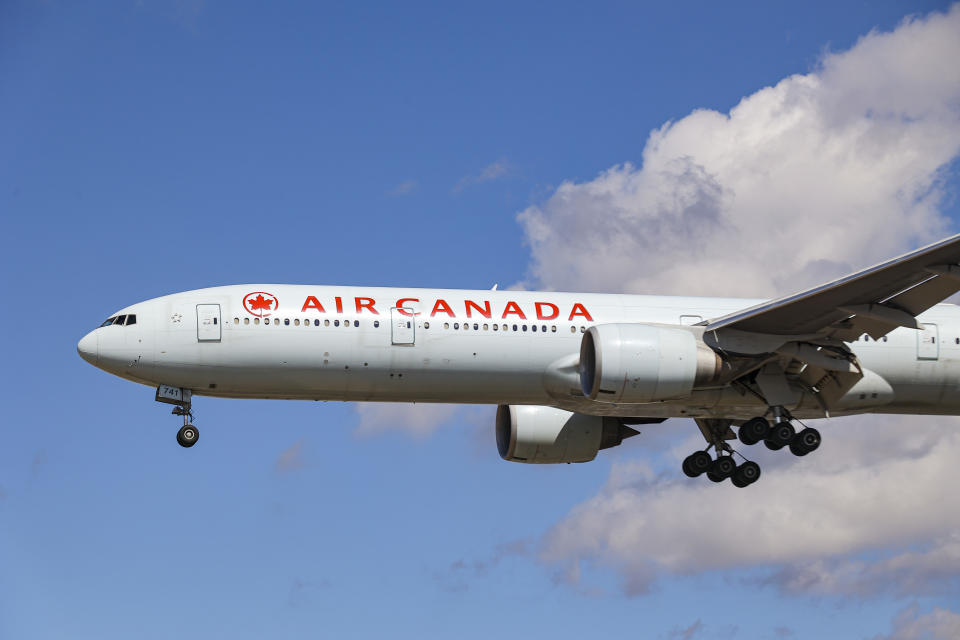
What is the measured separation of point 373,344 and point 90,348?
7.50 metres

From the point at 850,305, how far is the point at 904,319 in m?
1.40

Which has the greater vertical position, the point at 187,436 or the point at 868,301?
the point at 868,301

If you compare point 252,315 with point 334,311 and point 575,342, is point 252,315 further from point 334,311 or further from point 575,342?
point 575,342

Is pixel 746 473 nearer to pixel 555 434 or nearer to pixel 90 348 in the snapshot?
pixel 555 434

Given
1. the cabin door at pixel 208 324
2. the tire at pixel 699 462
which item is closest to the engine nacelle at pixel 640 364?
the tire at pixel 699 462

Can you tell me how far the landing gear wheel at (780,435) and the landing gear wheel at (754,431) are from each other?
7.4 inches

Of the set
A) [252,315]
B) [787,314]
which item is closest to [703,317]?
[787,314]

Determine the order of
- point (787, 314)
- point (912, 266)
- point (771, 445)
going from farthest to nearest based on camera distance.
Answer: point (771, 445) < point (787, 314) < point (912, 266)

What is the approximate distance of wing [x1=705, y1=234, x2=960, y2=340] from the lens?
114 feet

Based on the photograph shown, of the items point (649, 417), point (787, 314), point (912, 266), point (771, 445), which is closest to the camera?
point (912, 266)

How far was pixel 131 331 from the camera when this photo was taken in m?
37.5

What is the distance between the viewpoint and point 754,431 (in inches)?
1570

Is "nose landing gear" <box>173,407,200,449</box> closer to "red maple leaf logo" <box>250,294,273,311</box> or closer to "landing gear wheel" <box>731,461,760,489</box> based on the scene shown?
"red maple leaf logo" <box>250,294,273,311</box>

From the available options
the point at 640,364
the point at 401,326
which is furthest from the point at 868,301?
the point at 401,326
